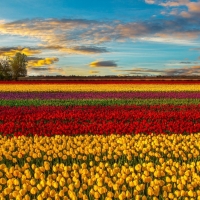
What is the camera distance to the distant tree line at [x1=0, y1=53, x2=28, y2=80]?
7906 centimetres

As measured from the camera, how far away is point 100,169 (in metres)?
6.75

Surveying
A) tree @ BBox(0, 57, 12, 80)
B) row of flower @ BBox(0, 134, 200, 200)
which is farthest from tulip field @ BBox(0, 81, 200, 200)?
tree @ BBox(0, 57, 12, 80)

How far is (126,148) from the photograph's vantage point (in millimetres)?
9336

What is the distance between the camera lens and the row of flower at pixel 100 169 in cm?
606

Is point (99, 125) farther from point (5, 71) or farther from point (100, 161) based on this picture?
point (5, 71)

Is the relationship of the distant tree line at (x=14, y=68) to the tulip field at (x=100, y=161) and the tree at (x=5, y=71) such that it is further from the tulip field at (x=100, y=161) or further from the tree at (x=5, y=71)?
the tulip field at (x=100, y=161)

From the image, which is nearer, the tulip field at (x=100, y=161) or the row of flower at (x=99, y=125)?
the tulip field at (x=100, y=161)

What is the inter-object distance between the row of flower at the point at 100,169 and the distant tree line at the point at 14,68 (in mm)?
70872

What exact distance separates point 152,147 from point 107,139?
4.41 feet

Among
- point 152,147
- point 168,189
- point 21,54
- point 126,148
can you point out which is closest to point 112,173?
point 168,189

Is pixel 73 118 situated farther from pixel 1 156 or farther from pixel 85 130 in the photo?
pixel 1 156

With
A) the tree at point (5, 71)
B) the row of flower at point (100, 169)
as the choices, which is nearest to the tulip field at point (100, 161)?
the row of flower at point (100, 169)

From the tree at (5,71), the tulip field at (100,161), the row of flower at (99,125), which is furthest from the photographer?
the tree at (5,71)

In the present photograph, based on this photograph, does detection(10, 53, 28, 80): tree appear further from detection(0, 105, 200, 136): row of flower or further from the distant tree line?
detection(0, 105, 200, 136): row of flower
